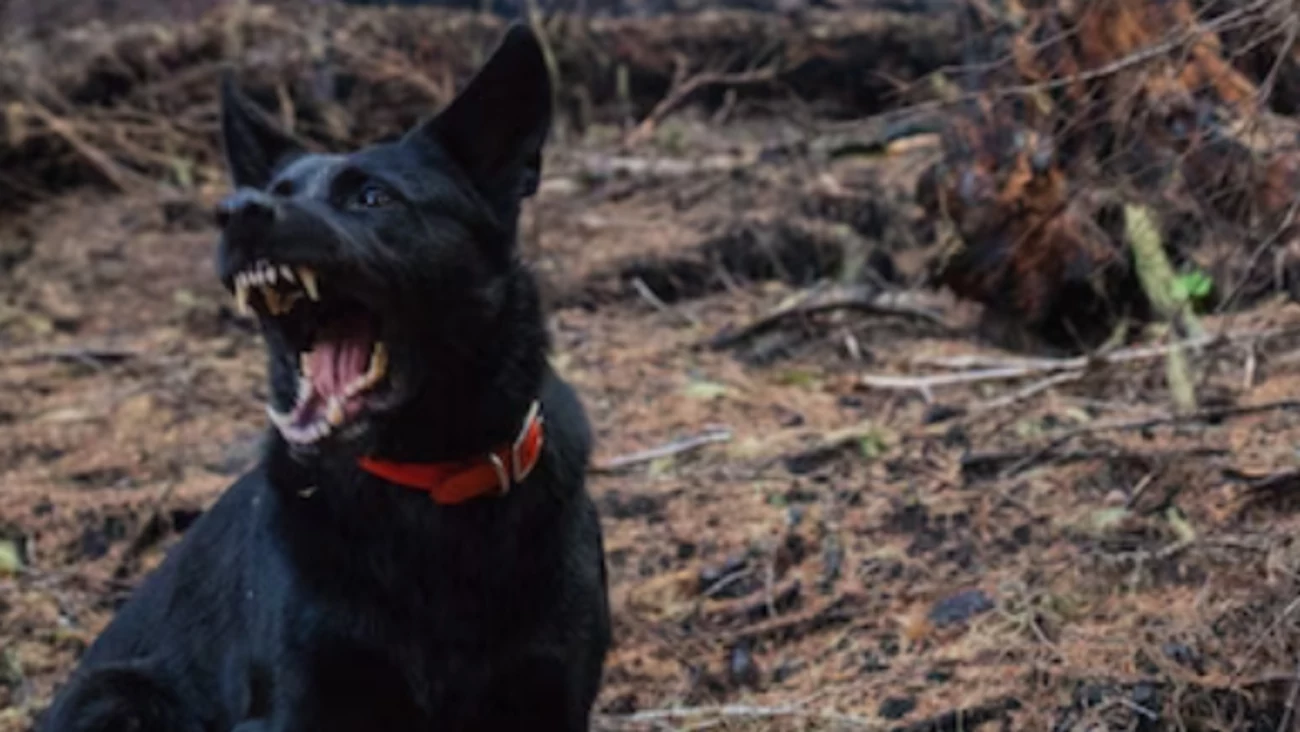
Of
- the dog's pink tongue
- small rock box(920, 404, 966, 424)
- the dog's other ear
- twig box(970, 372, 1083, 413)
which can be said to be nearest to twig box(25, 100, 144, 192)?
small rock box(920, 404, 966, 424)

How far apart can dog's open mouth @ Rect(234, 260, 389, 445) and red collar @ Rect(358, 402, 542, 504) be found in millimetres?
236

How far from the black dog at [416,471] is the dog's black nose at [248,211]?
7cm

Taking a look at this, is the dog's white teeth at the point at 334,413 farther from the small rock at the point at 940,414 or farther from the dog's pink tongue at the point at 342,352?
the small rock at the point at 940,414

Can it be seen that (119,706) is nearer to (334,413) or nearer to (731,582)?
(334,413)

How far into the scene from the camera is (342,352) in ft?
12.2

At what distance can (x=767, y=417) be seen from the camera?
7074mm

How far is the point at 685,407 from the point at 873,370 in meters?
0.89

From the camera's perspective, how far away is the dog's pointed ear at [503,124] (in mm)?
3953

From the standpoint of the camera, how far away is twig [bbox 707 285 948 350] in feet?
26.3

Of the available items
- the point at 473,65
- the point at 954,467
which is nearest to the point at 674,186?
the point at 473,65

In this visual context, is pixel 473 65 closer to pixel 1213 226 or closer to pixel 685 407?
pixel 685 407

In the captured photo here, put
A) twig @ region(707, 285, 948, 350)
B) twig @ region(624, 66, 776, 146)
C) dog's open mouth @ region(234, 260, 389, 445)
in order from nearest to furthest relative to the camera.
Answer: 1. dog's open mouth @ region(234, 260, 389, 445)
2. twig @ region(707, 285, 948, 350)
3. twig @ region(624, 66, 776, 146)

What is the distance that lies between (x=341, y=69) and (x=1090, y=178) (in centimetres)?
676

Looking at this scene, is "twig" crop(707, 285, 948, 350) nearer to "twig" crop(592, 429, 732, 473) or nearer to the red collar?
"twig" crop(592, 429, 732, 473)
